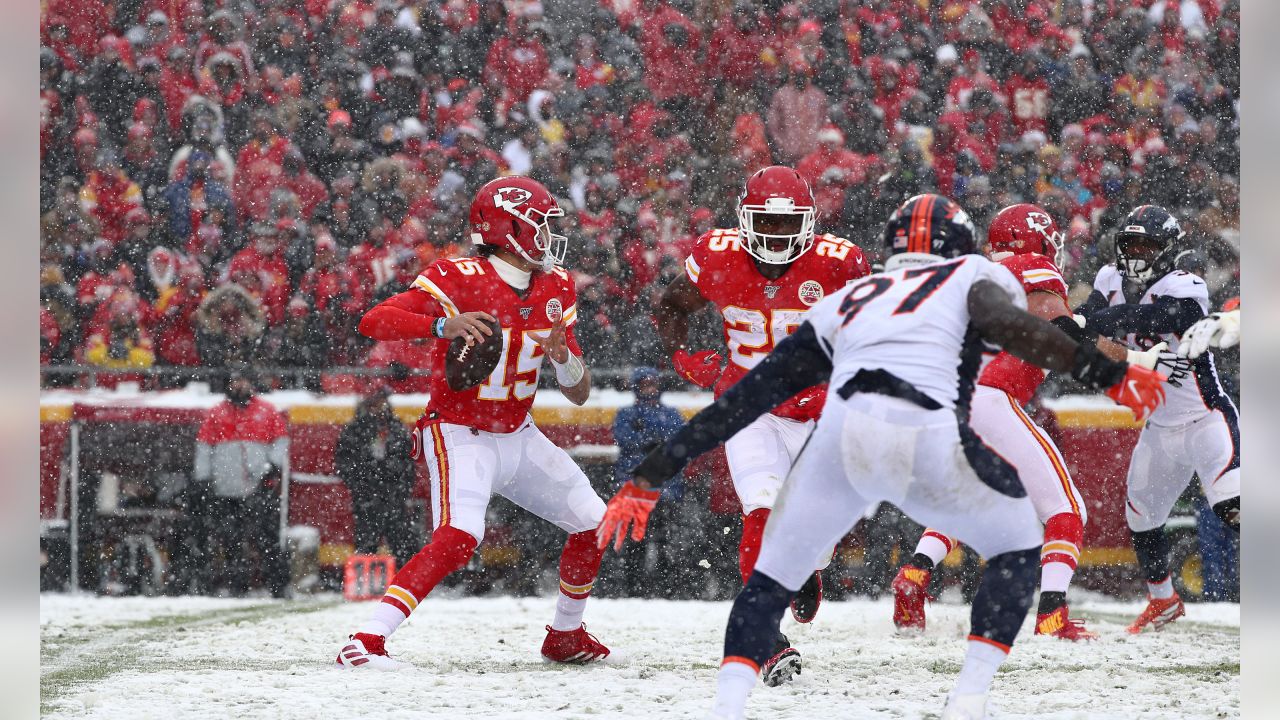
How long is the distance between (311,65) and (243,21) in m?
0.78

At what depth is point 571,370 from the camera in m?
6.07

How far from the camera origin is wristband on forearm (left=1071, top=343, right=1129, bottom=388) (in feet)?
13.5

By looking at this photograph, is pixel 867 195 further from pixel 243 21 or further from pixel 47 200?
pixel 47 200

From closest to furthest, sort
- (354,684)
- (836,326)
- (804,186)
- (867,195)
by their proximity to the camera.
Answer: (836,326), (354,684), (804,186), (867,195)

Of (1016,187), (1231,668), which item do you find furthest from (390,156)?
(1231,668)

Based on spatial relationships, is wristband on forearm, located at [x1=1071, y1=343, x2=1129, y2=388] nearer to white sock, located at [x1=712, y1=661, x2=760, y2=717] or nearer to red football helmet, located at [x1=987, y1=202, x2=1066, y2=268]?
white sock, located at [x1=712, y1=661, x2=760, y2=717]

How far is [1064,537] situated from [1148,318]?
3.77 feet

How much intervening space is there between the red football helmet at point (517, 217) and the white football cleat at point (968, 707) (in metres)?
2.67

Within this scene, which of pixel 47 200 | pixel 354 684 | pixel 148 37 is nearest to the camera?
pixel 354 684

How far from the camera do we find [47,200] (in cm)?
1176

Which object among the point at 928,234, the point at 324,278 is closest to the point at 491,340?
the point at 928,234

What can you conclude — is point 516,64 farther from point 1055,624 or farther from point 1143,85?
point 1055,624

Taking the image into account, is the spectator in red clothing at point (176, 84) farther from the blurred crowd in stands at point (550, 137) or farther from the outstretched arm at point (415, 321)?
the outstretched arm at point (415, 321)

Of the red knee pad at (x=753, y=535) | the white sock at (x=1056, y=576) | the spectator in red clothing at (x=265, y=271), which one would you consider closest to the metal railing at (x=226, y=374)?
the spectator in red clothing at (x=265, y=271)
